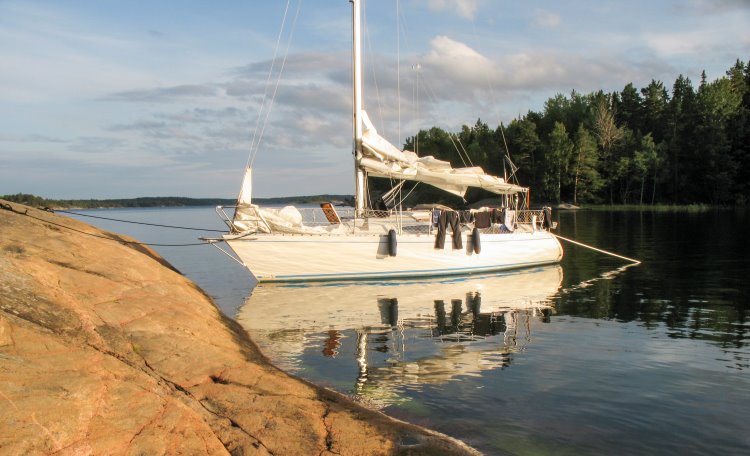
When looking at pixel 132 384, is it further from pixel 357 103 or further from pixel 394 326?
pixel 357 103

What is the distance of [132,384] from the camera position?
22.0 ft

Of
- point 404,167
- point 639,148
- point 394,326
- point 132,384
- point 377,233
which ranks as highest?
point 639,148

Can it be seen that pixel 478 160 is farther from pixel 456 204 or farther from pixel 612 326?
pixel 612 326

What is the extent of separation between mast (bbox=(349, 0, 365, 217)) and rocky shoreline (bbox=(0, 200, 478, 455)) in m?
13.7

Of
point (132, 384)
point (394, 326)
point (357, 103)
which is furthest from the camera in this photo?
point (357, 103)

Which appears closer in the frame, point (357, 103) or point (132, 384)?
point (132, 384)

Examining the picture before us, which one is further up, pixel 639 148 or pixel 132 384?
pixel 639 148

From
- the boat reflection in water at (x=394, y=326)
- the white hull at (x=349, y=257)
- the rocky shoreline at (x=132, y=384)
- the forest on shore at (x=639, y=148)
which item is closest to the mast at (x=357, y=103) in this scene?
the white hull at (x=349, y=257)

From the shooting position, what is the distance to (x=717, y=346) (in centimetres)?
1280

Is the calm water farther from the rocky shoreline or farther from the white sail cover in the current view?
the white sail cover

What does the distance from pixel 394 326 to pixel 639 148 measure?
285 feet

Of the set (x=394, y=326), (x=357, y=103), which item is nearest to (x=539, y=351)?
(x=394, y=326)

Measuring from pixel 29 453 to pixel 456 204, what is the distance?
9832 cm

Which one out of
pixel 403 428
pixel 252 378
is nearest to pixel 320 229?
pixel 252 378
